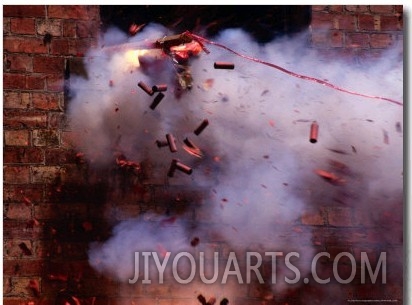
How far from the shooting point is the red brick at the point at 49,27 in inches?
78.2

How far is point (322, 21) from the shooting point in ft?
6.62

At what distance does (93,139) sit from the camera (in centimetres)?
198

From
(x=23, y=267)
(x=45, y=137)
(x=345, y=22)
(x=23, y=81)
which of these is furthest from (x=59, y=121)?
(x=345, y=22)

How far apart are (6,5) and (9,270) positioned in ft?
3.04

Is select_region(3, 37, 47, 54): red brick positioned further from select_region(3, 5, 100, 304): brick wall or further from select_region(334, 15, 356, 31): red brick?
select_region(334, 15, 356, 31): red brick

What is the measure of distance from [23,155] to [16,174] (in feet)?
0.23

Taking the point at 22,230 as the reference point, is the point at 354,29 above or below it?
above

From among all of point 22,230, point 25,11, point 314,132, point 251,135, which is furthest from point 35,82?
point 314,132

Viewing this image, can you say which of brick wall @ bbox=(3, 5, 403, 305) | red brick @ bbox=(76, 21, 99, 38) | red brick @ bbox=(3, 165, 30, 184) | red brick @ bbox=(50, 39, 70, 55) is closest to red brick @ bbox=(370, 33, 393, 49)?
brick wall @ bbox=(3, 5, 403, 305)

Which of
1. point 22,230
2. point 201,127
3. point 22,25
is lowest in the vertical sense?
point 22,230

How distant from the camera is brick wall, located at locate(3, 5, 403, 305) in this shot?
1.98 m

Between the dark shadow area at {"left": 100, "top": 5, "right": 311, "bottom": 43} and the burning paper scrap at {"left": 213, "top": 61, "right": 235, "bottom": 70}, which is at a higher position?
the dark shadow area at {"left": 100, "top": 5, "right": 311, "bottom": 43}

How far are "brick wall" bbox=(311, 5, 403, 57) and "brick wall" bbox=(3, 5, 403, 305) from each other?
7 centimetres

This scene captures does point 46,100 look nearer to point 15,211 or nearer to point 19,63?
point 19,63
